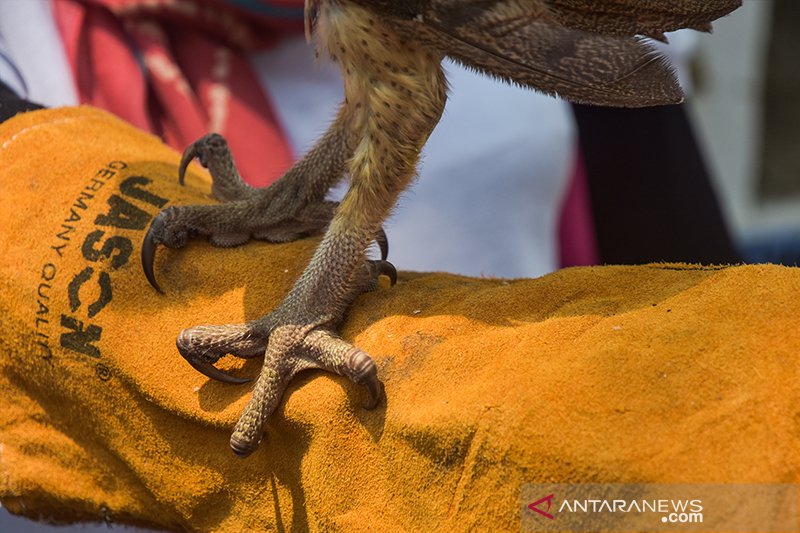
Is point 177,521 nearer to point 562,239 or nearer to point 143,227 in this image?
point 143,227

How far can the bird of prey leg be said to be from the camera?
140cm

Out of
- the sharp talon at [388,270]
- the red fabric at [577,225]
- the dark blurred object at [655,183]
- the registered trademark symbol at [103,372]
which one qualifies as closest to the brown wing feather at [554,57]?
the sharp talon at [388,270]

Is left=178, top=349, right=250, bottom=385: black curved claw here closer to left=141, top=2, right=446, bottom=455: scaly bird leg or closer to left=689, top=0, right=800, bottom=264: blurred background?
left=141, top=2, right=446, bottom=455: scaly bird leg

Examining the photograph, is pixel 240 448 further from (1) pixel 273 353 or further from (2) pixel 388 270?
(2) pixel 388 270

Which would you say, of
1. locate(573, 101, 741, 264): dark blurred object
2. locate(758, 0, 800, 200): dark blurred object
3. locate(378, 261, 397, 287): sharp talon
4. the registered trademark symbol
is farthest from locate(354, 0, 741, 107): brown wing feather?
locate(758, 0, 800, 200): dark blurred object

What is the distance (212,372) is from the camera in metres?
1.45

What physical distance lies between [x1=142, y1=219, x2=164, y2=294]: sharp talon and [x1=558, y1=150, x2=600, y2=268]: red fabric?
7.05 feet

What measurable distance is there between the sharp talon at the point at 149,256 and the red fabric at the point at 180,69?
3.11 ft

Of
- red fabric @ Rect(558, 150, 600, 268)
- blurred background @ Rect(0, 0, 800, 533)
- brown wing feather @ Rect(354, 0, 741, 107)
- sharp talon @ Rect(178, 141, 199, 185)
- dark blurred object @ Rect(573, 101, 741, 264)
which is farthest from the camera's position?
blurred background @ Rect(0, 0, 800, 533)

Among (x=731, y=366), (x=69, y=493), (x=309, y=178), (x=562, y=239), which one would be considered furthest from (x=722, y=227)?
(x=69, y=493)

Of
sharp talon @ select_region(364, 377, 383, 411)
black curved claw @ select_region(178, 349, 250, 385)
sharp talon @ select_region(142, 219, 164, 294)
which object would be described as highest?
sharp talon @ select_region(142, 219, 164, 294)

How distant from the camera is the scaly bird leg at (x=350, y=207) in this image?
4.65 feet
